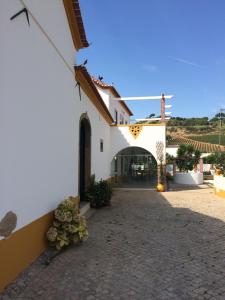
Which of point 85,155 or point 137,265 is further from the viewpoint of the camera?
point 85,155

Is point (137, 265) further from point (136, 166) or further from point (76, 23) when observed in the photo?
point (136, 166)

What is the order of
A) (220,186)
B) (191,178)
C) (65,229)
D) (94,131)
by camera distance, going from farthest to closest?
(191,178)
(220,186)
(94,131)
(65,229)

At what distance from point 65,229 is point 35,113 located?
237 centimetres

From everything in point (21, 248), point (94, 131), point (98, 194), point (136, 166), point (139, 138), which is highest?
point (139, 138)

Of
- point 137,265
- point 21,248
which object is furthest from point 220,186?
point 21,248

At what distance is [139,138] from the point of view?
1812cm

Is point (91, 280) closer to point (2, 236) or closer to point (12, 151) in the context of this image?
point (2, 236)

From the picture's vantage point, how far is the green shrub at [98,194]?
1084 cm

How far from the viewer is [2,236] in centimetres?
421

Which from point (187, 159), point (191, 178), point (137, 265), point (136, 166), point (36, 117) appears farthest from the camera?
point (136, 166)

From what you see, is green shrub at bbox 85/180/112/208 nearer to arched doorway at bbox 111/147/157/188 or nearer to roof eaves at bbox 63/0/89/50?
roof eaves at bbox 63/0/89/50

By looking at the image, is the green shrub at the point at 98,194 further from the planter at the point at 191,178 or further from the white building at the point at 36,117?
the planter at the point at 191,178

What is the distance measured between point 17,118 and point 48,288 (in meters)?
2.51

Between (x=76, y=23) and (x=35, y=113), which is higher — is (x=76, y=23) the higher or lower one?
the higher one
